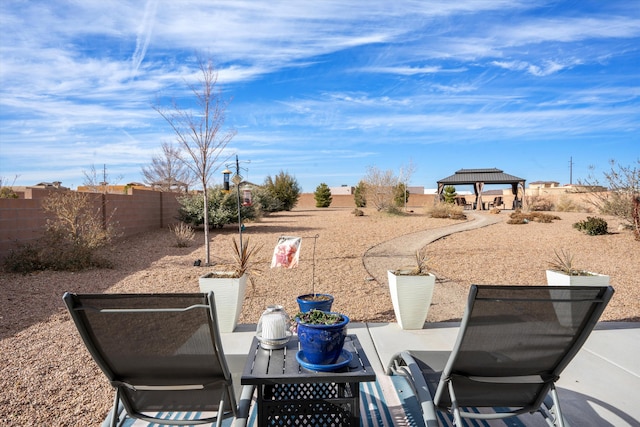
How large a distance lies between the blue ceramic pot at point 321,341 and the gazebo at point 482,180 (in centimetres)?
3121

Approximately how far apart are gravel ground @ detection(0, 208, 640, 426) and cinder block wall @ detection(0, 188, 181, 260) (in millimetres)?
699

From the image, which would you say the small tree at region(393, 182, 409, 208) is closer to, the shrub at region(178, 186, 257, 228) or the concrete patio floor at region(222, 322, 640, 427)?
the shrub at region(178, 186, 257, 228)

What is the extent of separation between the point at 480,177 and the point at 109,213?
27700 mm

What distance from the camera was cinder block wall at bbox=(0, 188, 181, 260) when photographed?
8603 mm

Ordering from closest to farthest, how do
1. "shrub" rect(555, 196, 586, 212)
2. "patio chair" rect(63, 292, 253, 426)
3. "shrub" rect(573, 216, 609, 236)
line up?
"patio chair" rect(63, 292, 253, 426), "shrub" rect(573, 216, 609, 236), "shrub" rect(555, 196, 586, 212)

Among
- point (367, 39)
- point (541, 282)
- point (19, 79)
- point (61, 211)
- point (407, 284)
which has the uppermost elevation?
point (367, 39)

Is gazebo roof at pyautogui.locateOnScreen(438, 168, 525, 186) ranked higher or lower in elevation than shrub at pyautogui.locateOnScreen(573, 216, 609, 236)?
higher

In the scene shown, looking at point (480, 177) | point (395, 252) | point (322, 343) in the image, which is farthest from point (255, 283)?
point (480, 177)

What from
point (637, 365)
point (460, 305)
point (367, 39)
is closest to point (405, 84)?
point (367, 39)

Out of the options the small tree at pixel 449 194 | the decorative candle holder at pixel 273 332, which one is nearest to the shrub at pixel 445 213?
the small tree at pixel 449 194

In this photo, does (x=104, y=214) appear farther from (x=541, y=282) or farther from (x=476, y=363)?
(x=476, y=363)

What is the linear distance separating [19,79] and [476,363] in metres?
11.7

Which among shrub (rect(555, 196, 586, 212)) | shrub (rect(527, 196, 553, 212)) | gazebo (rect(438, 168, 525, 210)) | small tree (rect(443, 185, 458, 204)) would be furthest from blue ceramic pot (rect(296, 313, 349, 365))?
small tree (rect(443, 185, 458, 204))

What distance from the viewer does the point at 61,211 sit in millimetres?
9602
